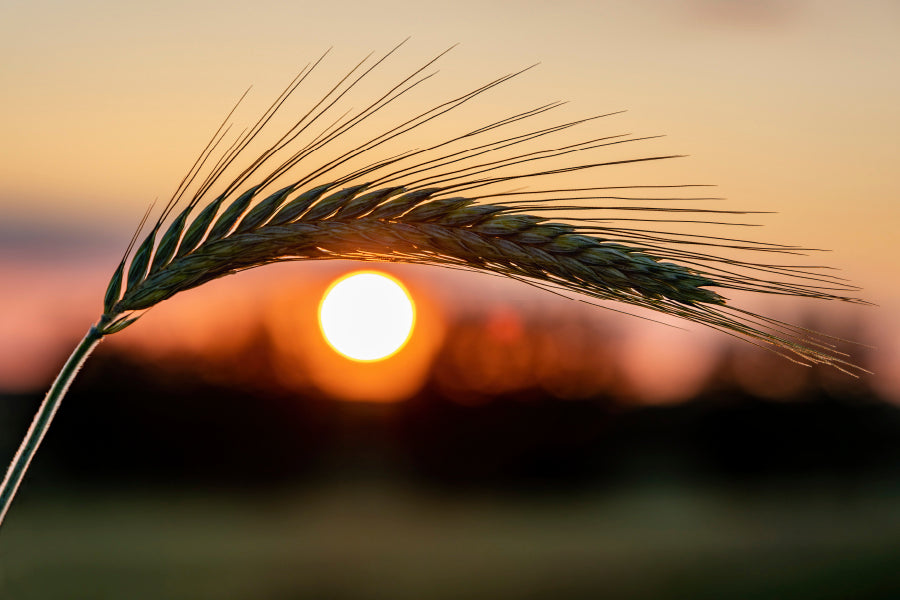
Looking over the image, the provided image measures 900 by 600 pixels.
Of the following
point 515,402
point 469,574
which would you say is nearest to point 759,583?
point 469,574

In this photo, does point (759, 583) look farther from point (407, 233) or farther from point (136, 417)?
point (407, 233)

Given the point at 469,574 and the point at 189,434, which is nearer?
the point at 469,574

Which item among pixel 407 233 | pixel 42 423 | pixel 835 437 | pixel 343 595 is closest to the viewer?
pixel 42 423

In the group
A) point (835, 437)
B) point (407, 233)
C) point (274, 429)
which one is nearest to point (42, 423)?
point (407, 233)

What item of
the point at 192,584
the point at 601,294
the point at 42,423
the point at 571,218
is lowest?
the point at 192,584

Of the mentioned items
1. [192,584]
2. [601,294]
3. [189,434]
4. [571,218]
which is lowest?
[192,584]

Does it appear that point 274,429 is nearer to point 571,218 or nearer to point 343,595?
point 343,595

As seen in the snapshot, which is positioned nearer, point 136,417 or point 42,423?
point 42,423

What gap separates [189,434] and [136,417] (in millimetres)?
1345

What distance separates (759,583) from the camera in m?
16.3

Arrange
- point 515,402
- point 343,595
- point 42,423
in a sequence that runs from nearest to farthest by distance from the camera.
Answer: point 42,423, point 343,595, point 515,402

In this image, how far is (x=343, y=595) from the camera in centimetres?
1430

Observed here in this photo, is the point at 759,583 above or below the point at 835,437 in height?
below

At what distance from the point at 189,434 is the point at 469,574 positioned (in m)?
8.09
